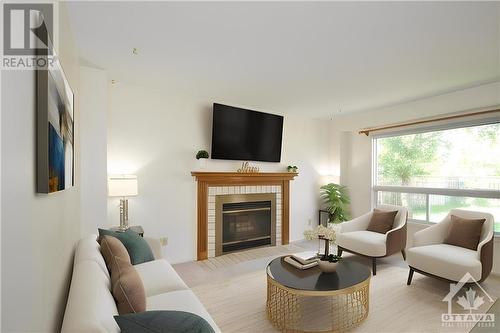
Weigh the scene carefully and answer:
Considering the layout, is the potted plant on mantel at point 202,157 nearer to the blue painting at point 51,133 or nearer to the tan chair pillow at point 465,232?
the blue painting at point 51,133

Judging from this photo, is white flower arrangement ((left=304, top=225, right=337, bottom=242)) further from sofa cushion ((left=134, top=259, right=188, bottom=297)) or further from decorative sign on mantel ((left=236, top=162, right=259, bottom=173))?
decorative sign on mantel ((left=236, top=162, right=259, bottom=173))

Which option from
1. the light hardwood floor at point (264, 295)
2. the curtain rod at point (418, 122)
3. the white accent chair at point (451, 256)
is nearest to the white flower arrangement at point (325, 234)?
the light hardwood floor at point (264, 295)

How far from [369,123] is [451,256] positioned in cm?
278

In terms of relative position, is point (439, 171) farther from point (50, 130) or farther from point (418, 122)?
point (50, 130)

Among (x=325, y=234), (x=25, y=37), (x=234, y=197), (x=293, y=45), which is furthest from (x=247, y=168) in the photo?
(x=25, y=37)

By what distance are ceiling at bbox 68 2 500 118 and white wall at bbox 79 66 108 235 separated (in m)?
0.25

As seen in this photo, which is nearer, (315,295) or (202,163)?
(315,295)

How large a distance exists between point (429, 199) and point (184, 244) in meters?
3.94

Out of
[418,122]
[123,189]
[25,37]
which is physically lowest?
[123,189]

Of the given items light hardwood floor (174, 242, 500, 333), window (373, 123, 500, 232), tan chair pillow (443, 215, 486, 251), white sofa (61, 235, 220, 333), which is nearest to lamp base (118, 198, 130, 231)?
white sofa (61, 235, 220, 333)

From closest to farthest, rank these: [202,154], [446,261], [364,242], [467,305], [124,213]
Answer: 1. [467,305]
2. [446,261]
3. [124,213]
4. [364,242]
5. [202,154]

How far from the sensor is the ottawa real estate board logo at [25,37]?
0.82 metres

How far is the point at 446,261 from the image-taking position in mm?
2785

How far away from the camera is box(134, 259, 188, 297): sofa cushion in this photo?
2.01 metres
